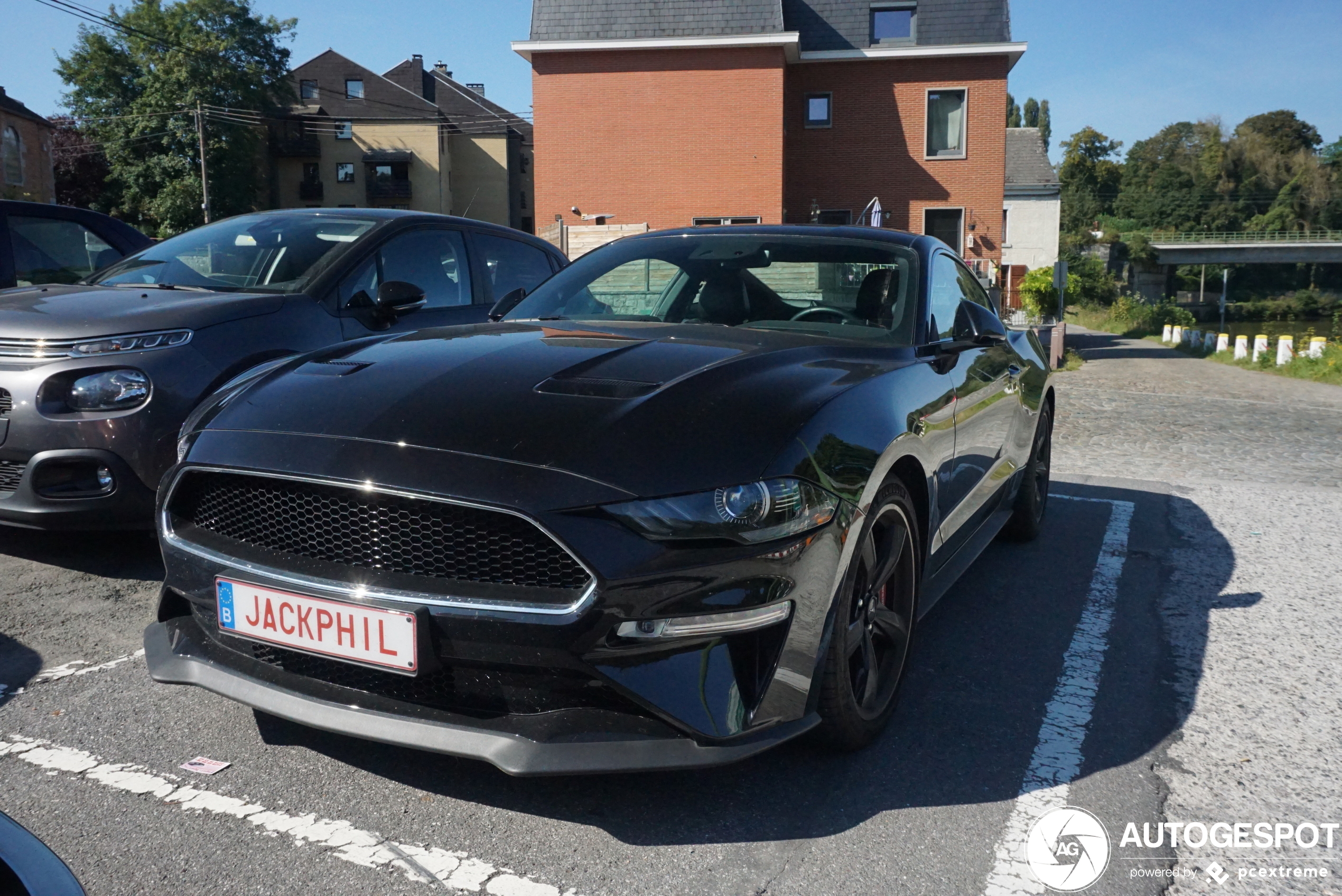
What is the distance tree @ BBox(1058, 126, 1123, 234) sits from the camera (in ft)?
318

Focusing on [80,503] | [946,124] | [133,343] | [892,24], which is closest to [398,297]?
[133,343]

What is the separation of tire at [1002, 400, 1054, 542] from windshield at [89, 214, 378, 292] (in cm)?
346

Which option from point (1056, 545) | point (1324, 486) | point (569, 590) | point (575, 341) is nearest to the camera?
point (569, 590)

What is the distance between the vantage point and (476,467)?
216 cm

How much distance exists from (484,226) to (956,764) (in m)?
4.32

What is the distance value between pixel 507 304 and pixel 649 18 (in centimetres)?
2487

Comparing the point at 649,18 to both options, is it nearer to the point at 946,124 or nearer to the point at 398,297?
the point at 946,124

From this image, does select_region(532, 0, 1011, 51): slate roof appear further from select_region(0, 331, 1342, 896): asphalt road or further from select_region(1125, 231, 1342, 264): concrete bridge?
select_region(1125, 231, 1342, 264): concrete bridge

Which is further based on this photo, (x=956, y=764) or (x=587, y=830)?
(x=956, y=764)

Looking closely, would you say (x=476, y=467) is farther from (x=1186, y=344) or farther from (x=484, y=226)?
(x=1186, y=344)

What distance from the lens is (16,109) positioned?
115 feet

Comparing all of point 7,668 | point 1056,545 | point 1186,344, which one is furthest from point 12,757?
point 1186,344

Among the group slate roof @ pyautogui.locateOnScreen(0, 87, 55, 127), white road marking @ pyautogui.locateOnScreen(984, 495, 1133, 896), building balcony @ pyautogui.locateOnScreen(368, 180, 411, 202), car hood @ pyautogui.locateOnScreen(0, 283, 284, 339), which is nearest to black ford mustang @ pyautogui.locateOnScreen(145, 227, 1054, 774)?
white road marking @ pyautogui.locateOnScreen(984, 495, 1133, 896)

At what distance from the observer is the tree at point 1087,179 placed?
9700cm
